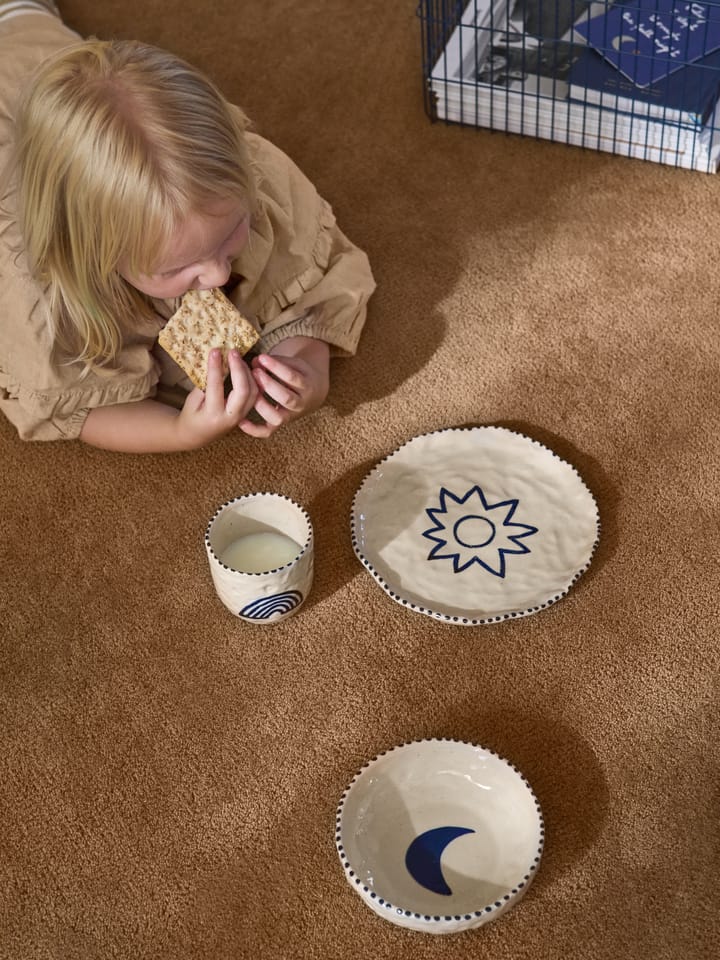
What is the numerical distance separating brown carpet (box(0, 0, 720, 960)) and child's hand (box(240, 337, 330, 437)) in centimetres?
5

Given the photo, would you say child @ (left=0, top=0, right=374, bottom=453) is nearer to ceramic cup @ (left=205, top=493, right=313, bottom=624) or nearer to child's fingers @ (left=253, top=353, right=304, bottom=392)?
child's fingers @ (left=253, top=353, right=304, bottom=392)

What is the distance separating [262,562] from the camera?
46.9 inches

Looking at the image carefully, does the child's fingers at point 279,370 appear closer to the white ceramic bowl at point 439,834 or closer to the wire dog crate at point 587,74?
the white ceramic bowl at point 439,834

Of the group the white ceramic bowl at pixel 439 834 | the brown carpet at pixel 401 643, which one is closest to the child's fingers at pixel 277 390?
the brown carpet at pixel 401 643

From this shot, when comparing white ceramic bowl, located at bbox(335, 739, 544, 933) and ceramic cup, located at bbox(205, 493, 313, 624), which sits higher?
ceramic cup, located at bbox(205, 493, 313, 624)

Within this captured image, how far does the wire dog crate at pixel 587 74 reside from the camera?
1611mm

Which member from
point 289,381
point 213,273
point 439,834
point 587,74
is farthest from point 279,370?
point 587,74

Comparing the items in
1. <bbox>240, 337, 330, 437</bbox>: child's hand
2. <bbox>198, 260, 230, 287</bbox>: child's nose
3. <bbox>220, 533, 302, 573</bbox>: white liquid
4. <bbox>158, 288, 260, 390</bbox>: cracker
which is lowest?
<bbox>220, 533, 302, 573</bbox>: white liquid

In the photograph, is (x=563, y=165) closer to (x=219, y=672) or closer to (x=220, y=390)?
(x=220, y=390)

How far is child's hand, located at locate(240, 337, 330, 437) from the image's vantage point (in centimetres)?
125

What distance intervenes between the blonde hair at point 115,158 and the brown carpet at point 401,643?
35cm

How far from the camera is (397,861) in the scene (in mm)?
1025

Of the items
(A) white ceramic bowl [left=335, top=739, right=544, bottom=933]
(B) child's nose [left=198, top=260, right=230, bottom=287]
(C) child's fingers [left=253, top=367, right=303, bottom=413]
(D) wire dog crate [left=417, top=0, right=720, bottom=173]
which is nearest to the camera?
(A) white ceramic bowl [left=335, top=739, right=544, bottom=933]

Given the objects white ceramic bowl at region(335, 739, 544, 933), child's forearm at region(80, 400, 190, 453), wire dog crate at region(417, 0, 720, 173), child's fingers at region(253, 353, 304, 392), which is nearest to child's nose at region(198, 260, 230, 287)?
child's fingers at region(253, 353, 304, 392)
